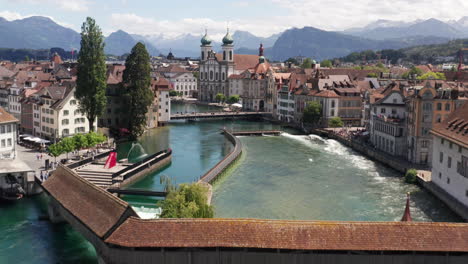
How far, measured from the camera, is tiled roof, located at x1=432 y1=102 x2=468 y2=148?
4531 cm

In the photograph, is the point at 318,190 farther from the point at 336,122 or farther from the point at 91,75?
the point at 336,122

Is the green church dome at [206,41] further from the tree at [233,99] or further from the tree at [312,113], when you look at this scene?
the tree at [312,113]

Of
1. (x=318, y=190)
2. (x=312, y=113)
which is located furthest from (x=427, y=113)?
(x=312, y=113)

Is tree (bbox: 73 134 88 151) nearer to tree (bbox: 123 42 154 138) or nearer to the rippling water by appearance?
the rippling water

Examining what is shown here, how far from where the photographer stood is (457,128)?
47.5 meters

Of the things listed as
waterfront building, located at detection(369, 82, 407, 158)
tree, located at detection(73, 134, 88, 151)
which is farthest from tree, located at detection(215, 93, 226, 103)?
tree, located at detection(73, 134, 88, 151)

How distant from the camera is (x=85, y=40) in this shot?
75.4 metres

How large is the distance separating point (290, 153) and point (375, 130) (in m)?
12.8

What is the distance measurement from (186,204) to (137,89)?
5498 cm

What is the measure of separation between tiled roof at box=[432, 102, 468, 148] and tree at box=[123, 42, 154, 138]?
4783 cm

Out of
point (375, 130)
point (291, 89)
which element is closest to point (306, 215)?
point (375, 130)

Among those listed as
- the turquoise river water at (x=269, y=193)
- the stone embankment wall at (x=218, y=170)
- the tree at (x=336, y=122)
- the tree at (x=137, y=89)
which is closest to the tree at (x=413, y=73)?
the tree at (x=336, y=122)

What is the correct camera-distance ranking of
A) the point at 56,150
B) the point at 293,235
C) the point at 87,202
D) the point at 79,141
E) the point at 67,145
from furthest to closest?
the point at 79,141 < the point at 67,145 < the point at 56,150 < the point at 87,202 < the point at 293,235

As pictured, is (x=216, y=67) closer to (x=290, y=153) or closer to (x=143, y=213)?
(x=290, y=153)
